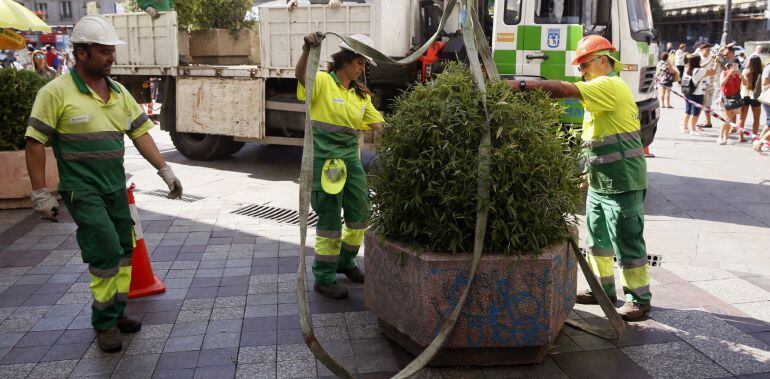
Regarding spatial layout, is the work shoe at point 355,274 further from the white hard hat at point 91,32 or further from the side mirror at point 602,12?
the side mirror at point 602,12

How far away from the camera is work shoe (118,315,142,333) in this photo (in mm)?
3822

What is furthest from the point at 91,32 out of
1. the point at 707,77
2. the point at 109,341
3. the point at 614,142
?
the point at 707,77

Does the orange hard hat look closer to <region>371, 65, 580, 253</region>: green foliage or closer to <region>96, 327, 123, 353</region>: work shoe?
<region>371, 65, 580, 253</region>: green foliage

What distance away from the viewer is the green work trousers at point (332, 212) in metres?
4.30

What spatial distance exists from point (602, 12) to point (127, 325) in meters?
5.80

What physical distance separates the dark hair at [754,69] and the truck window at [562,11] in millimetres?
5858

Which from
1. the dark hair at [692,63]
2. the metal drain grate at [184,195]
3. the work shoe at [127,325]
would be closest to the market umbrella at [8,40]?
the metal drain grate at [184,195]

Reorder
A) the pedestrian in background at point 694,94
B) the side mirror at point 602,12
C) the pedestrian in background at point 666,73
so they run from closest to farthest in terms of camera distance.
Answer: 1. the side mirror at point 602,12
2. the pedestrian in background at point 694,94
3. the pedestrian in background at point 666,73

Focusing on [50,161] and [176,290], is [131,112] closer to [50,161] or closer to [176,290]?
[176,290]

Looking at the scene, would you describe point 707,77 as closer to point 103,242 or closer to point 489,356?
point 489,356

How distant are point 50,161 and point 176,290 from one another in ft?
12.4

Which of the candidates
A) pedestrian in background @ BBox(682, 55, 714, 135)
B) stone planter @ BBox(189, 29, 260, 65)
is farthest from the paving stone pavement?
pedestrian in background @ BBox(682, 55, 714, 135)

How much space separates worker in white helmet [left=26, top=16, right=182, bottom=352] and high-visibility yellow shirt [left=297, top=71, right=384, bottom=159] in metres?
1.18

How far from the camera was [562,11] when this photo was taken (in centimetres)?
716
